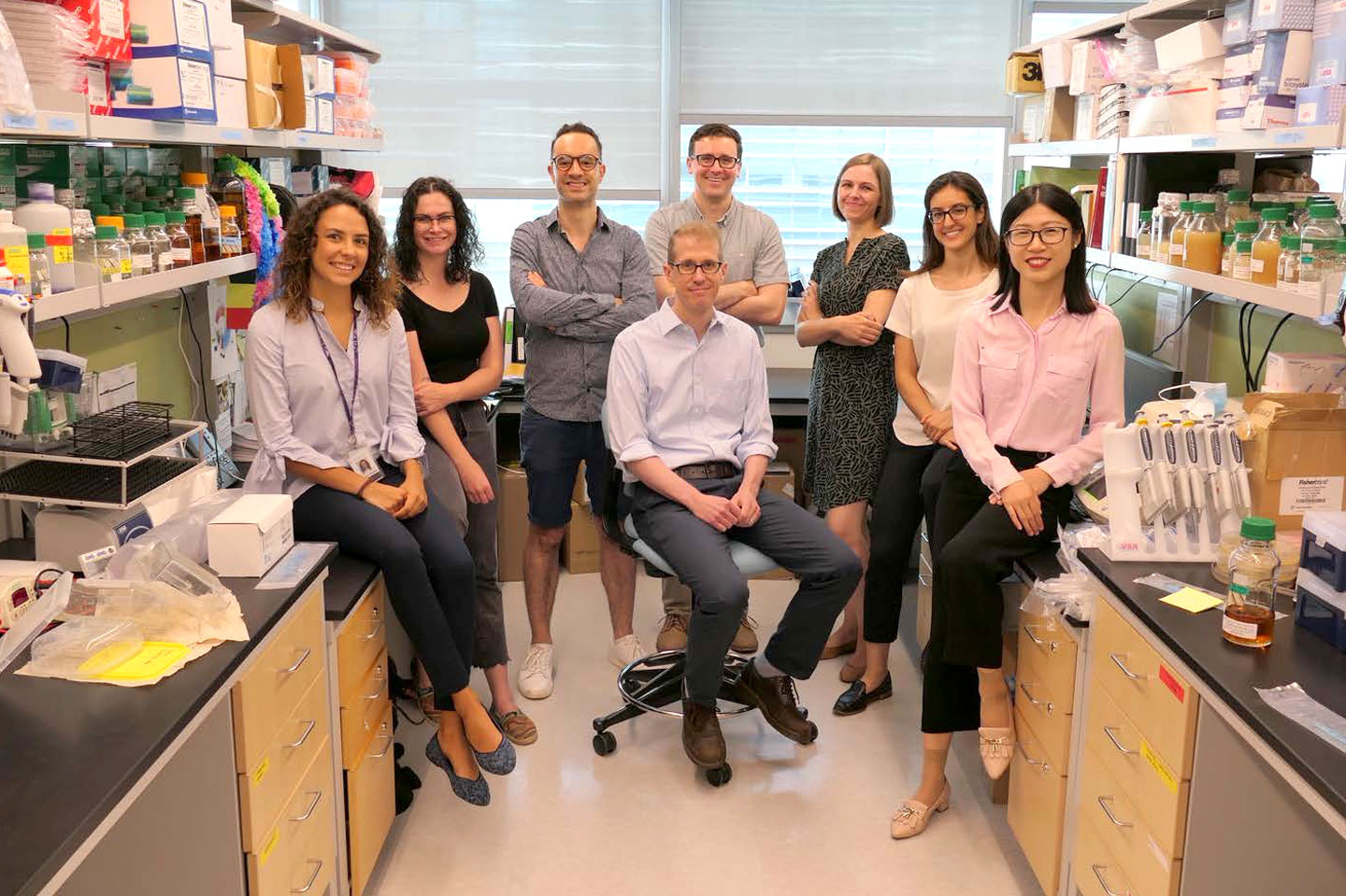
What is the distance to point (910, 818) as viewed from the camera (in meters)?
2.80

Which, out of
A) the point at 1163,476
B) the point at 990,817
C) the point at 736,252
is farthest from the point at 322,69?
the point at 990,817

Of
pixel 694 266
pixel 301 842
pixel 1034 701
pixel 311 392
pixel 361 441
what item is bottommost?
pixel 301 842

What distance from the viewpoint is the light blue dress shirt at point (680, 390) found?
306 cm

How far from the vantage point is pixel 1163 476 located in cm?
224

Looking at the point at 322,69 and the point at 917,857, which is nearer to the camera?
the point at 917,857

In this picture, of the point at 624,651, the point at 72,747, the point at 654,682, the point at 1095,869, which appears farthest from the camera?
the point at 624,651

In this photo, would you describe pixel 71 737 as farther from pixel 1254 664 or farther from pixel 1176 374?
pixel 1176 374

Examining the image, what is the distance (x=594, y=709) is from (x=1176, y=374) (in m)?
1.89

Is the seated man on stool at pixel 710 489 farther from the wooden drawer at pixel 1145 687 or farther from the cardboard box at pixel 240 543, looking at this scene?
the cardboard box at pixel 240 543

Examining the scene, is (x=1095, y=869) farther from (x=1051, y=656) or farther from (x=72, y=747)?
(x=72, y=747)

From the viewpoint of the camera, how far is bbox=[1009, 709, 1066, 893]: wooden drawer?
7.87 ft

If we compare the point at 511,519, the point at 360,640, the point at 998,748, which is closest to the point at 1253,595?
the point at 998,748

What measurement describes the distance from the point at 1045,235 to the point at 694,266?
2.76 ft

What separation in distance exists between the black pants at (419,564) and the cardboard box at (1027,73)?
2456 mm
